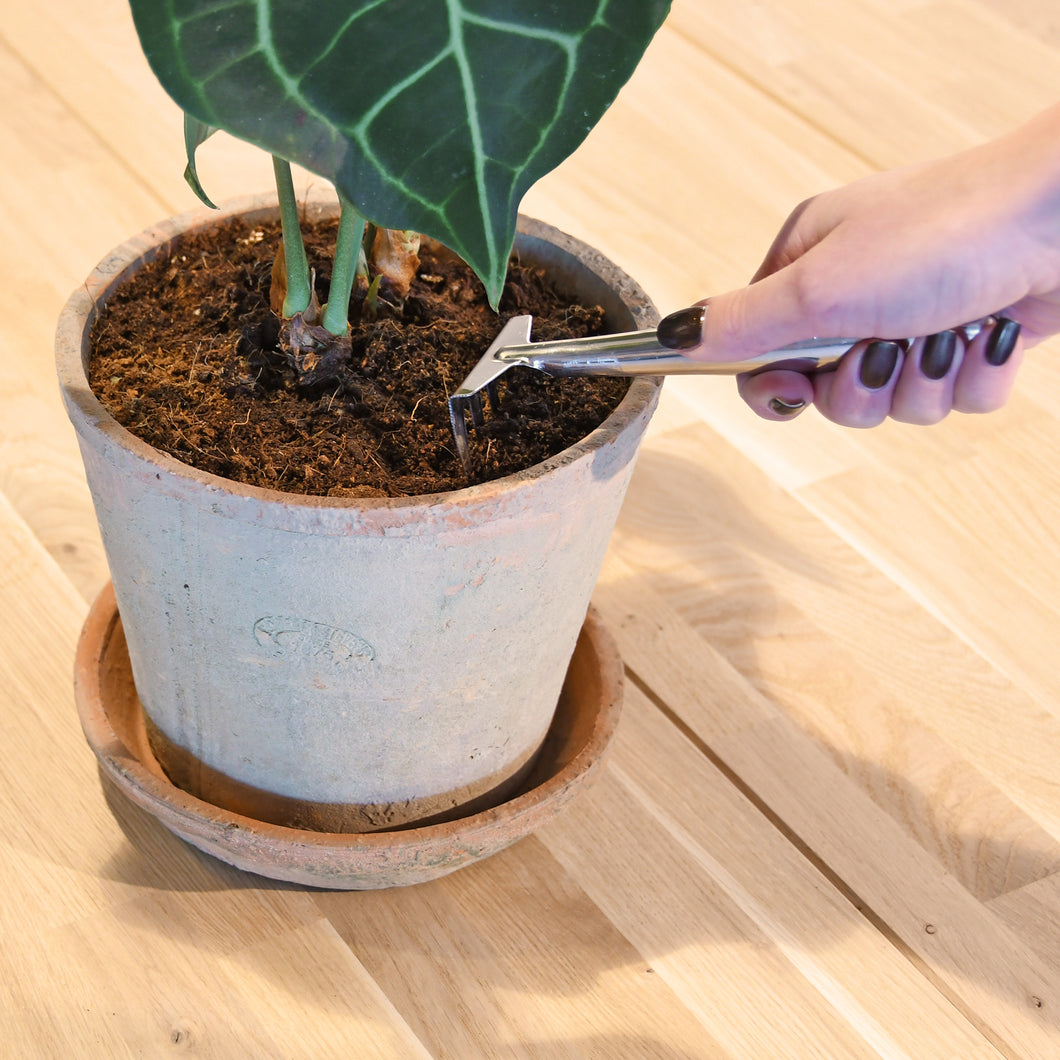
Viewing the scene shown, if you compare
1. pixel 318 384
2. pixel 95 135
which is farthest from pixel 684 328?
pixel 95 135

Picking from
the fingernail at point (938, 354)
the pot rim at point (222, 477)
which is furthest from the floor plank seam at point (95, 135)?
the fingernail at point (938, 354)

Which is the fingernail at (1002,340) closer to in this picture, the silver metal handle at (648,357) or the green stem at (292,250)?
the silver metal handle at (648,357)

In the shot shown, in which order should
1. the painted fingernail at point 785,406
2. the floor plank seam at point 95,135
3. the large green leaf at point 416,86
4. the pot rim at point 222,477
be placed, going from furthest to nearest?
the floor plank seam at point 95,135, the painted fingernail at point 785,406, the pot rim at point 222,477, the large green leaf at point 416,86

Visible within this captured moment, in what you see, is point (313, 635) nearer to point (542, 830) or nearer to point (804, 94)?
point (542, 830)

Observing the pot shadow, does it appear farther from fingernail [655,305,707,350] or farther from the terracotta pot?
fingernail [655,305,707,350]

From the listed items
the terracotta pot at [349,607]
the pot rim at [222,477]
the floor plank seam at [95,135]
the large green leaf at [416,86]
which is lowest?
the floor plank seam at [95,135]

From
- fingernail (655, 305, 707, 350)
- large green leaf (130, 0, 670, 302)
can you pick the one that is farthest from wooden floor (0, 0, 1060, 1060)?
large green leaf (130, 0, 670, 302)

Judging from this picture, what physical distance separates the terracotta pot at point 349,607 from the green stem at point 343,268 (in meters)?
0.16

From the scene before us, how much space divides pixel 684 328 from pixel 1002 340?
8.0 inches

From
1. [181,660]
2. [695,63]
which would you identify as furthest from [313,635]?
[695,63]

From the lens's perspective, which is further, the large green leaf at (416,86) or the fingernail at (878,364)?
the fingernail at (878,364)

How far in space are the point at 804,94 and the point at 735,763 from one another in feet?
4.27

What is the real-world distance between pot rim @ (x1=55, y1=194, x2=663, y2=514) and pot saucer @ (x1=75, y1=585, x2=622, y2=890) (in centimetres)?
30

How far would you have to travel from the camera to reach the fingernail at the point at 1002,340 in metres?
0.80
